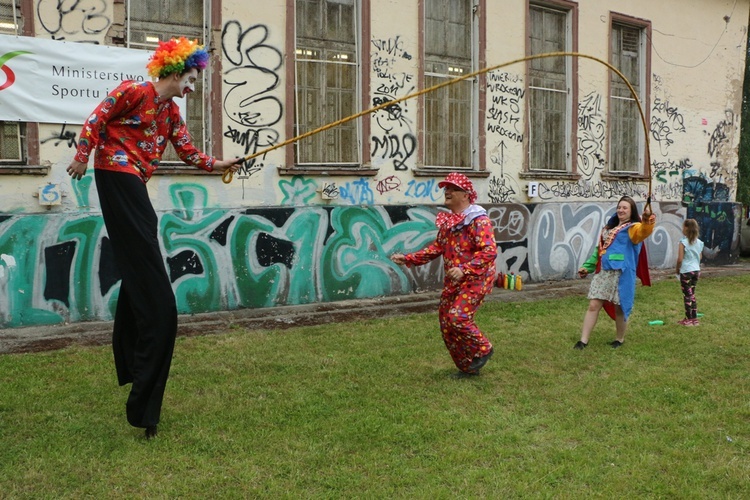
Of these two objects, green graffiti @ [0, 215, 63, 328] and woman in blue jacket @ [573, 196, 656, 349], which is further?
green graffiti @ [0, 215, 63, 328]

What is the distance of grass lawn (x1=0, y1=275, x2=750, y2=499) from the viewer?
4023 millimetres

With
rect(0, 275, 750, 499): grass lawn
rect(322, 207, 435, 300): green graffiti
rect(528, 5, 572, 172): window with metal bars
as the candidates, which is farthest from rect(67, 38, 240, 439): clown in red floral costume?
rect(528, 5, 572, 172): window with metal bars

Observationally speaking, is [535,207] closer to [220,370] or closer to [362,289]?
[362,289]

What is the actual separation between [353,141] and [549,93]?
4213 mm

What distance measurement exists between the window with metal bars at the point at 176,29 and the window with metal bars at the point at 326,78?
4.23ft

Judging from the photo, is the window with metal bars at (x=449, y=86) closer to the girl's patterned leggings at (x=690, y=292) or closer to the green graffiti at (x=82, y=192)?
the girl's patterned leggings at (x=690, y=292)

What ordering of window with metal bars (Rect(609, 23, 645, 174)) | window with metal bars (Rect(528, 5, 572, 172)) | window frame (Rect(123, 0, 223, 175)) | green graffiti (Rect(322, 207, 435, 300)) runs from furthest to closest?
window with metal bars (Rect(609, 23, 645, 174)) < window with metal bars (Rect(528, 5, 572, 172)) < green graffiti (Rect(322, 207, 435, 300)) < window frame (Rect(123, 0, 223, 175))

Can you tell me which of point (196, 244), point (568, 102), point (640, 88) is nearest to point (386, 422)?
point (196, 244)

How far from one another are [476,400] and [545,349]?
2071mm

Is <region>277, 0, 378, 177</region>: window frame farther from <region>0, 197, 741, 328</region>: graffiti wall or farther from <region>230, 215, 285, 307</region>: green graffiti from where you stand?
<region>230, 215, 285, 307</region>: green graffiti

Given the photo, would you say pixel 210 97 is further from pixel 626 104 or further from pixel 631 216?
pixel 626 104

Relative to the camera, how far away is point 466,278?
19.7 feet

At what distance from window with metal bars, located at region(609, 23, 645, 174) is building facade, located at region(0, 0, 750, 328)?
1.5 inches

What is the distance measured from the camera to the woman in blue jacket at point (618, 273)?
24.5 feet
